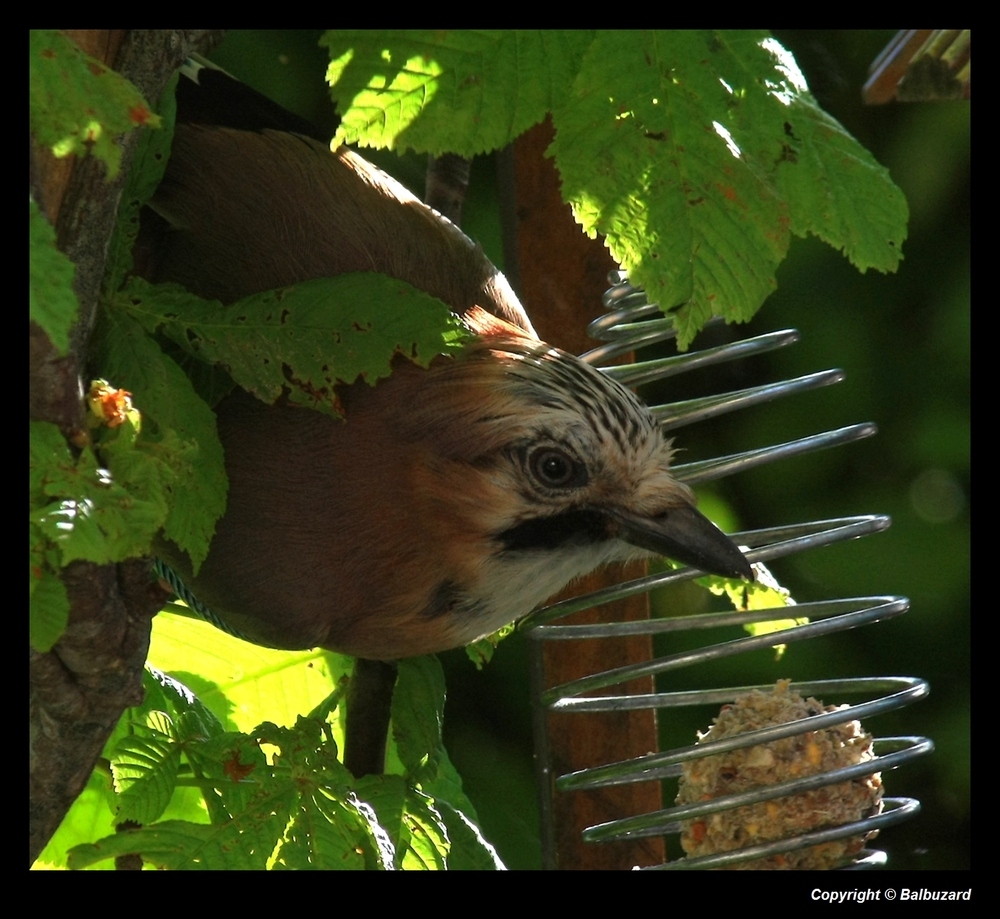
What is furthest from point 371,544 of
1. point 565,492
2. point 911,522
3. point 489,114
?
point 911,522

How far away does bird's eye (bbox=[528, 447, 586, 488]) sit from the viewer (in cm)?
184

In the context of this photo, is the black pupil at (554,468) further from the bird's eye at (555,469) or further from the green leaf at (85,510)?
the green leaf at (85,510)

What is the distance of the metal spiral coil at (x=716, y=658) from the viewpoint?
Result: 5.58 ft

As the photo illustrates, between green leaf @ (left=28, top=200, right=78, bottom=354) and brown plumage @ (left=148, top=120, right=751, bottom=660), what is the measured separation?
0.70m

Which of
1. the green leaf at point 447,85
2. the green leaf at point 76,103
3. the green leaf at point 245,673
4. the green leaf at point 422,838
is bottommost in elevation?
the green leaf at point 422,838

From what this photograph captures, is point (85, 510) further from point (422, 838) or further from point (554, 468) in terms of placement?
point (554, 468)

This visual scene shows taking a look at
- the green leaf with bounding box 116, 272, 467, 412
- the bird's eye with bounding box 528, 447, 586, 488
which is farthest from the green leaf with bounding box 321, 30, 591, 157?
the bird's eye with bounding box 528, 447, 586, 488

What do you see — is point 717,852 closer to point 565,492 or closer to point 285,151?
point 565,492

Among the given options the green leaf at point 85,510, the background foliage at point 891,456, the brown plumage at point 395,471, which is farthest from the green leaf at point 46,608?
the background foliage at point 891,456

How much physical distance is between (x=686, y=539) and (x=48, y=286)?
1.04 meters

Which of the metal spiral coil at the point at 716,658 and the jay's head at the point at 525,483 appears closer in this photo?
the metal spiral coil at the point at 716,658

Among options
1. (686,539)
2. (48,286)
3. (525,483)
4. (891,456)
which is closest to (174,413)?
(48,286)

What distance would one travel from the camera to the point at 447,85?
1.39 metres

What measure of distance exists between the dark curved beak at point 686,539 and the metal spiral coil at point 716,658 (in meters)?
0.07
